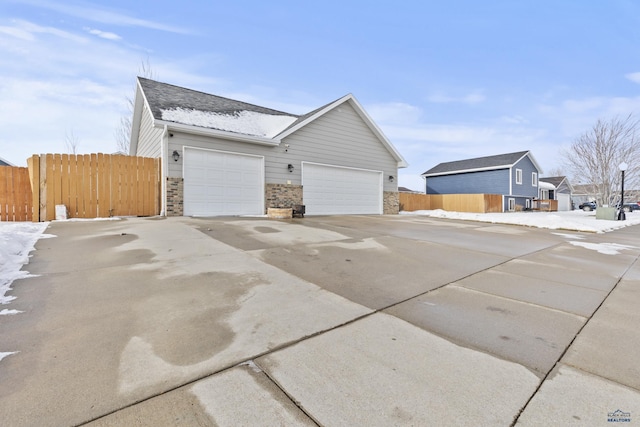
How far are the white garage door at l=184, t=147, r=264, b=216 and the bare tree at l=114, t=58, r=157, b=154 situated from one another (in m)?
12.7

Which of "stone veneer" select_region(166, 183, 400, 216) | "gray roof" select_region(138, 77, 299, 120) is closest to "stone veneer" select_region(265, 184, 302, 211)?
"stone veneer" select_region(166, 183, 400, 216)

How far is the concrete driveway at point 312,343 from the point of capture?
1.28 metres

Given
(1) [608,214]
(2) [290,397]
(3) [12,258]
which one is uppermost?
(1) [608,214]

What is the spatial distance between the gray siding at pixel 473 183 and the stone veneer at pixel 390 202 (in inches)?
605

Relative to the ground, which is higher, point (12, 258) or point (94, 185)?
point (94, 185)

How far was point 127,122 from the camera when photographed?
19219 mm

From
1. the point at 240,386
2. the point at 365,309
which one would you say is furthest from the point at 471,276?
the point at 240,386

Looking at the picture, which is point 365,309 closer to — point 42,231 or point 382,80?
point 42,231

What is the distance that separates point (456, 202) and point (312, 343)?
24.1 metres

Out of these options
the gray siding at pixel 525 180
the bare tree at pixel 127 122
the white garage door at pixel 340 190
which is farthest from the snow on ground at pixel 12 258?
the gray siding at pixel 525 180

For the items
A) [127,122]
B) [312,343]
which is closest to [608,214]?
[312,343]

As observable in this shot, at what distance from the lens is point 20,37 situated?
30.0 feet

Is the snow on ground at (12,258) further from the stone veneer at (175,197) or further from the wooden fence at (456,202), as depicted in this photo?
the wooden fence at (456,202)

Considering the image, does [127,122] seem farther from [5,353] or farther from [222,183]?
[5,353]
